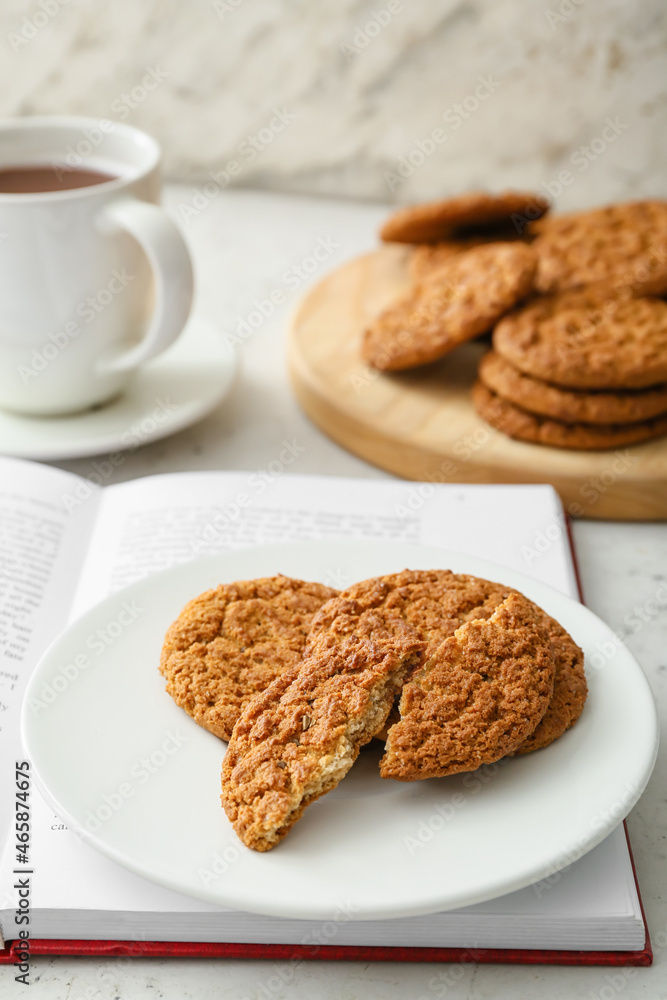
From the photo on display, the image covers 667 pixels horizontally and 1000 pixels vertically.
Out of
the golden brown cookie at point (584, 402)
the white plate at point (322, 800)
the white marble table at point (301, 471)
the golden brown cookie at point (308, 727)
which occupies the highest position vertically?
the golden brown cookie at point (308, 727)

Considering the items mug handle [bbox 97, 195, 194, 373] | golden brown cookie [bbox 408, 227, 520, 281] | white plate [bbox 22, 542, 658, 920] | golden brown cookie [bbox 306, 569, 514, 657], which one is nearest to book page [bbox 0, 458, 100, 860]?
white plate [bbox 22, 542, 658, 920]

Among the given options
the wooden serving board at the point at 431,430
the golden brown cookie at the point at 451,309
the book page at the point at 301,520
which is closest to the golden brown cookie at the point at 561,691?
the book page at the point at 301,520

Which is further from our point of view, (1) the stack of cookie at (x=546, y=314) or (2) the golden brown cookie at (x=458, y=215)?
(2) the golden brown cookie at (x=458, y=215)

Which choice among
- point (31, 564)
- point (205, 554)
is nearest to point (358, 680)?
point (205, 554)

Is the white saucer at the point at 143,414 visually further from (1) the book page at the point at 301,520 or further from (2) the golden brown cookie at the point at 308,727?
(2) the golden brown cookie at the point at 308,727

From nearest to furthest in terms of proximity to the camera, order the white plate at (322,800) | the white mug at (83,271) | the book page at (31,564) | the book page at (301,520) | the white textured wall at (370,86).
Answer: the white plate at (322,800)
the book page at (31,564)
the book page at (301,520)
the white mug at (83,271)
the white textured wall at (370,86)

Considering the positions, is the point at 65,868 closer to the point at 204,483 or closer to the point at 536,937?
the point at 536,937
